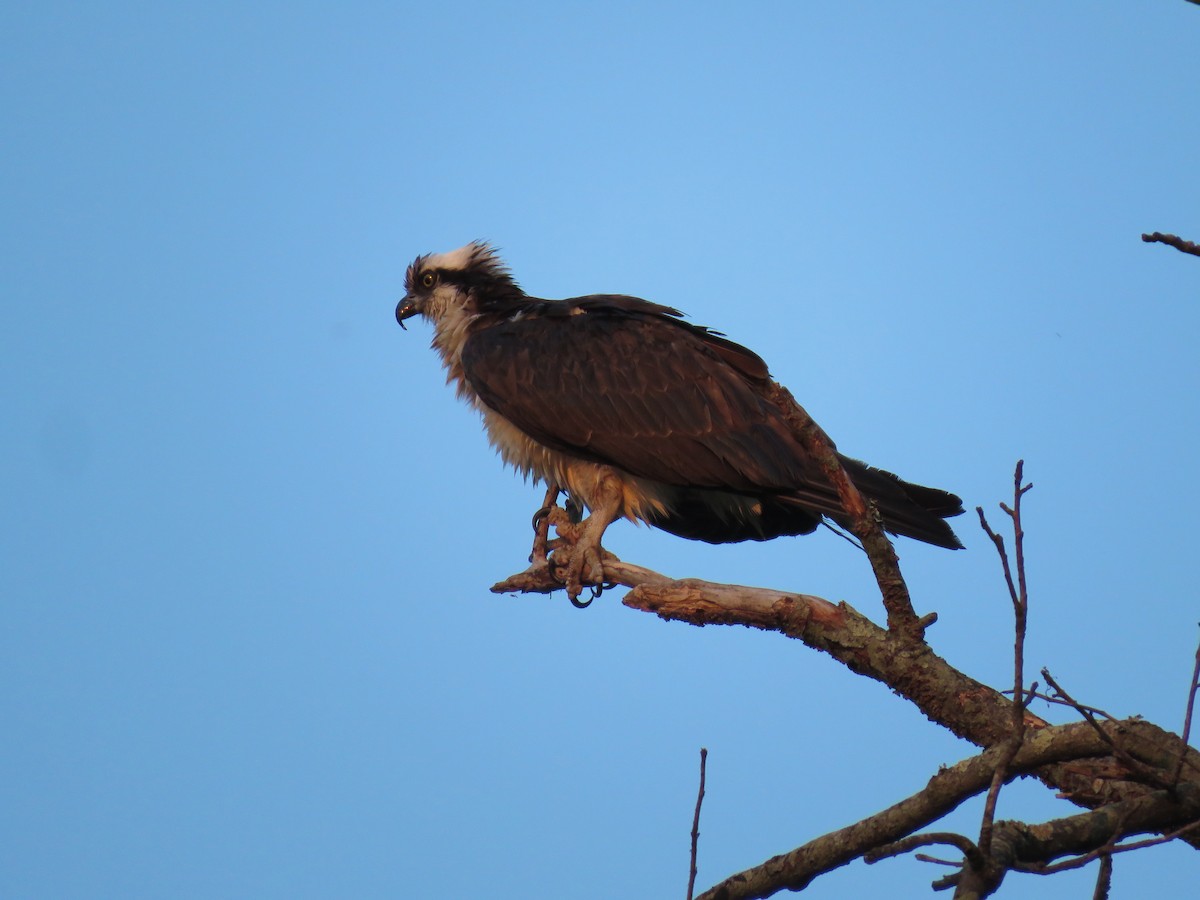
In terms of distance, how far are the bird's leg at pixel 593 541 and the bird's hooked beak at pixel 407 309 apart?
2432 millimetres

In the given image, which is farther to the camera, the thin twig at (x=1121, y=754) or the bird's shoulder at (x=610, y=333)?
the bird's shoulder at (x=610, y=333)

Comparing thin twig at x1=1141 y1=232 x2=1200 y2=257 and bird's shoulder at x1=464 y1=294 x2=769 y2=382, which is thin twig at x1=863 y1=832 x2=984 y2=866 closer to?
thin twig at x1=1141 y1=232 x2=1200 y2=257

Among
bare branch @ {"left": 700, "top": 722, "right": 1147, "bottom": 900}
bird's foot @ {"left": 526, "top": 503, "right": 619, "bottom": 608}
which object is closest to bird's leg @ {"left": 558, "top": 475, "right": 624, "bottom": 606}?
bird's foot @ {"left": 526, "top": 503, "right": 619, "bottom": 608}

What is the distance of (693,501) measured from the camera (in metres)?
7.41

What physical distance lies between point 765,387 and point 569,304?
1566 millimetres

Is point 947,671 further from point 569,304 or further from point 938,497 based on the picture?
point 569,304

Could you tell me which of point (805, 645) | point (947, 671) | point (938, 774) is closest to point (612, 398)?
point (805, 645)

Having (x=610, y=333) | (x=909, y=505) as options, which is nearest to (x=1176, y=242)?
(x=909, y=505)

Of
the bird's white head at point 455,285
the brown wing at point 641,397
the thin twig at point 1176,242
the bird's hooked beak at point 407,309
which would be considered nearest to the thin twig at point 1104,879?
the thin twig at point 1176,242

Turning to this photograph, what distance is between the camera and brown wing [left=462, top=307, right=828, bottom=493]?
670cm

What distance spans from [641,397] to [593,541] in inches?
36.4

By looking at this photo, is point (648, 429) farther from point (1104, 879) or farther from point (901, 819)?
point (1104, 879)

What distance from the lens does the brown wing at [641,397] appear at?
670cm

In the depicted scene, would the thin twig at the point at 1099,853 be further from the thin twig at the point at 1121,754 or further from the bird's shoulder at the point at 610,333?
the bird's shoulder at the point at 610,333
